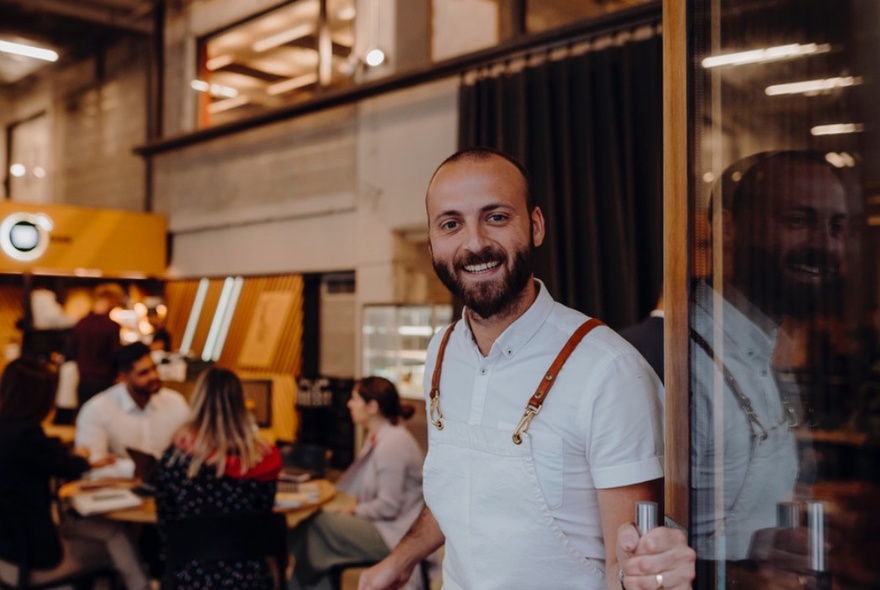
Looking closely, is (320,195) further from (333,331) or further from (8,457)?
(8,457)

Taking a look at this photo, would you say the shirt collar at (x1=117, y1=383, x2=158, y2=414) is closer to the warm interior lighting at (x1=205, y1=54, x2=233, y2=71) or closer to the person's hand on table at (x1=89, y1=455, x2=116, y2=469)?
the person's hand on table at (x1=89, y1=455, x2=116, y2=469)

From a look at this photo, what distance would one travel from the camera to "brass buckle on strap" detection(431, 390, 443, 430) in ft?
5.77

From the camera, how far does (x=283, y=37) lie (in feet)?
29.1

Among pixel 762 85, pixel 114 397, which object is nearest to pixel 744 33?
pixel 762 85

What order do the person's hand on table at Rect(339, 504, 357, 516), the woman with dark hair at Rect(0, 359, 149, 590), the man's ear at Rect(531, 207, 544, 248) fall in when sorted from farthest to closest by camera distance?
the person's hand on table at Rect(339, 504, 357, 516) → the woman with dark hair at Rect(0, 359, 149, 590) → the man's ear at Rect(531, 207, 544, 248)

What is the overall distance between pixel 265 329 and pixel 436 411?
7321mm

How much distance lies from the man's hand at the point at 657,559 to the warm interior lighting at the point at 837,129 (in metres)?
0.69

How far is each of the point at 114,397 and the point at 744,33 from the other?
4360mm

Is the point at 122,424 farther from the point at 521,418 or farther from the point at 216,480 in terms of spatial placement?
the point at 521,418

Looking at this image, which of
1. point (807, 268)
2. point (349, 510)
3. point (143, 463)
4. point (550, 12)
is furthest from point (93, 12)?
point (807, 268)

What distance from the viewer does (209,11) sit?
958 centimetres

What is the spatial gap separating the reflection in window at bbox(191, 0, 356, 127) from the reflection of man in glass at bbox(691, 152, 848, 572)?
6.83 metres

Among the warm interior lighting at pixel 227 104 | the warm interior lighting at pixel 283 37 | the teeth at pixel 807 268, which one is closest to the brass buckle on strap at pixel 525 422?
the teeth at pixel 807 268

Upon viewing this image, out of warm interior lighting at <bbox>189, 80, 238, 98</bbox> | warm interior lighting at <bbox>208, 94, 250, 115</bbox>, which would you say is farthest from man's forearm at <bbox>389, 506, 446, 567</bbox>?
warm interior lighting at <bbox>189, 80, 238, 98</bbox>
